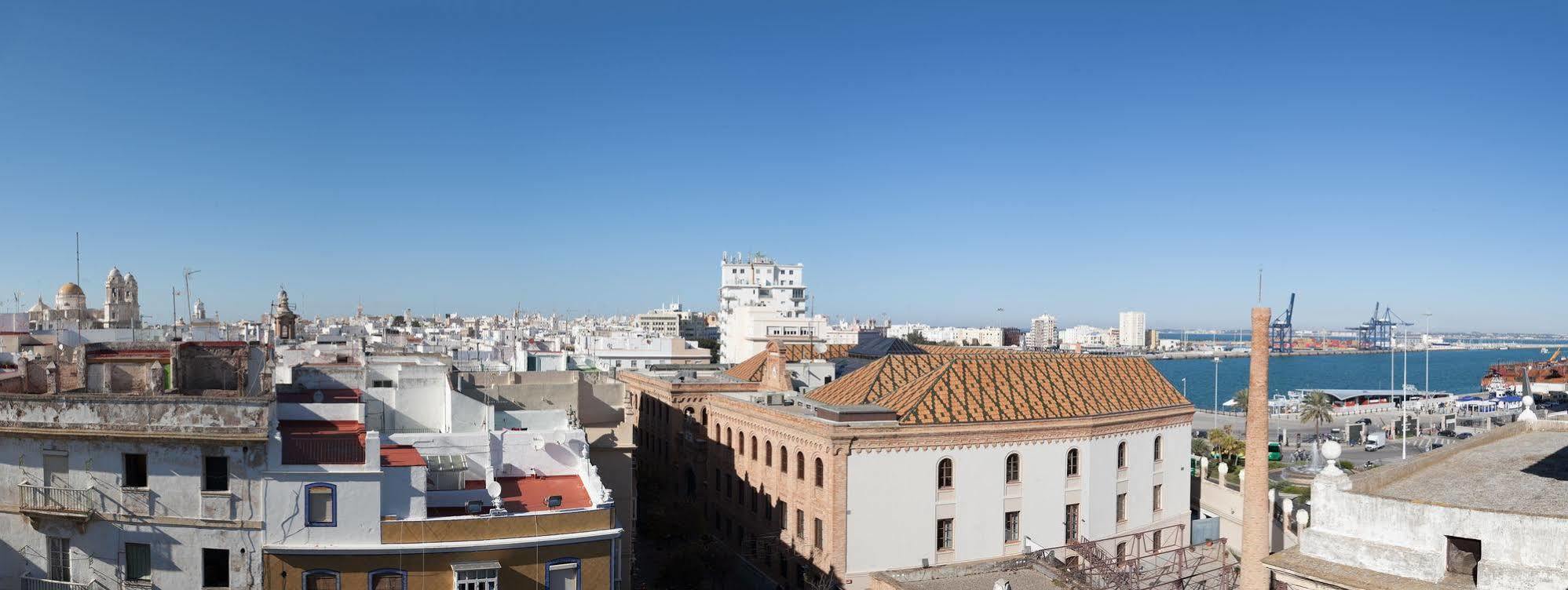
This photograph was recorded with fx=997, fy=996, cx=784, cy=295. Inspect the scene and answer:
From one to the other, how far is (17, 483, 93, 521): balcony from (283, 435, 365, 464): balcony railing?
4147mm

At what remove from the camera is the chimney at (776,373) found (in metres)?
46.7

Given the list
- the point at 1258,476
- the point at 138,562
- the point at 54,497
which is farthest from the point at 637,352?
the point at 1258,476

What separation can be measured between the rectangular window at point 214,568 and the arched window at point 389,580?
3116 mm

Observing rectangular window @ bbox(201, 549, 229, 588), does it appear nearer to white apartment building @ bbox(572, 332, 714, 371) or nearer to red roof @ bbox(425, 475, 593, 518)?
red roof @ bbox(425, 475, 593, 518)

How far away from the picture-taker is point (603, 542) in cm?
2208

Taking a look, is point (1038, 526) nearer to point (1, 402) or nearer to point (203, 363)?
point (203, 363)

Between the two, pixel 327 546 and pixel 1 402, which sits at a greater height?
pixel 1 402

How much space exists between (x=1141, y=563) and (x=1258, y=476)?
1823 cm

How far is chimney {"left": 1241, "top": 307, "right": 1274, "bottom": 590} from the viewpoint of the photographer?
21547 mm

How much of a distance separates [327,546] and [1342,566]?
64.2ft

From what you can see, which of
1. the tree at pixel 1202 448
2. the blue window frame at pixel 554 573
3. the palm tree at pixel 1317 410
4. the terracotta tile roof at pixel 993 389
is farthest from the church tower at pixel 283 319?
the palm tree at pixel 1317 410

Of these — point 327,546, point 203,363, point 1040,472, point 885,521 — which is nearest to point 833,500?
point 885,521

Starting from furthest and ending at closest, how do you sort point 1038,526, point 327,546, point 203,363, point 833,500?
point 1038,526 < point 833,500 < point 203,363 < point 327,546

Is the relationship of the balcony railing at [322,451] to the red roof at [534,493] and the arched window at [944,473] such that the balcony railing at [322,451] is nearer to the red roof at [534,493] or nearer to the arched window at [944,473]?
the red roof at [534,493]
